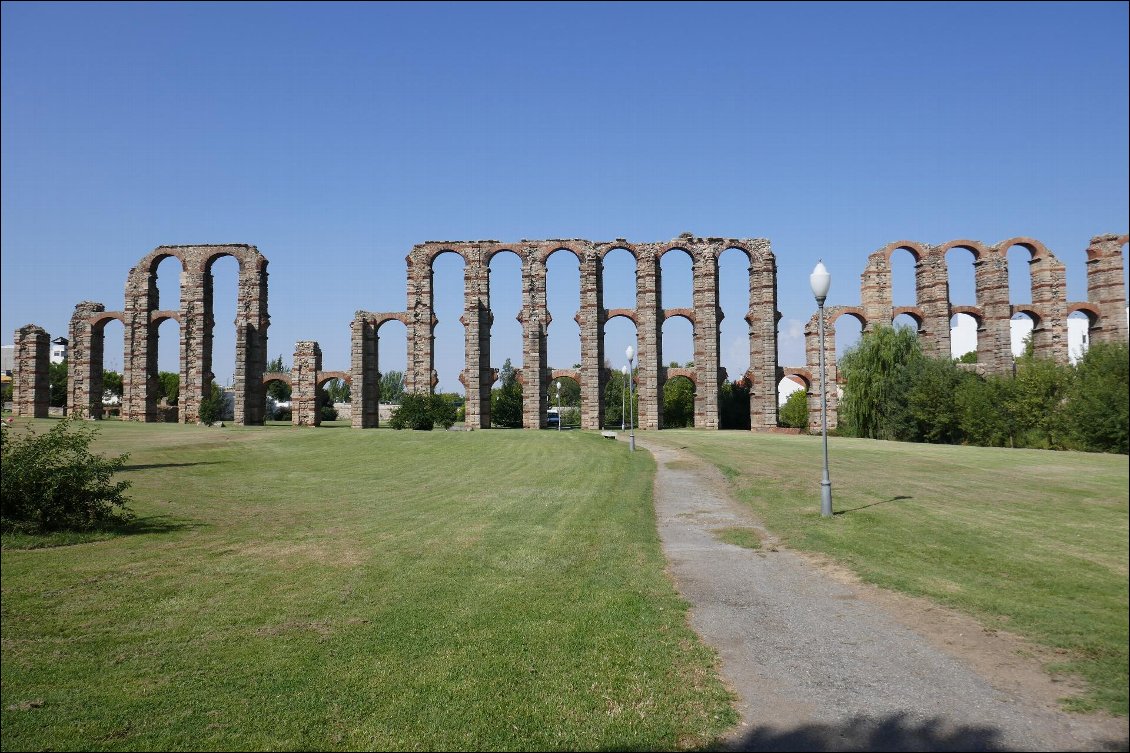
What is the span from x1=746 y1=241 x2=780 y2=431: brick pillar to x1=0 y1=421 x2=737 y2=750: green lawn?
1597 inches

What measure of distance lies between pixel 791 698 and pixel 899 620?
202 centimetres

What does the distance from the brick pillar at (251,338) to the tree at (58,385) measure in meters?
25.8

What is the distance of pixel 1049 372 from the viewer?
3.35 metres

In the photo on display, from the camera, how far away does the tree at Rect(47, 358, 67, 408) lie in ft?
231

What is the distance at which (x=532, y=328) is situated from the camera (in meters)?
53.6

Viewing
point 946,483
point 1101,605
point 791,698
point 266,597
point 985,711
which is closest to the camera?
point 1101,605

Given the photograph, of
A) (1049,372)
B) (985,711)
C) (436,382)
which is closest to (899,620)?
(985,711)

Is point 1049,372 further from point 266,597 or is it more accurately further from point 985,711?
point 266,597

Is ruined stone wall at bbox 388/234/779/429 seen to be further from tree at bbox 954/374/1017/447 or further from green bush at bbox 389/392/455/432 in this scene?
tree at bbox 954/374/1017/447

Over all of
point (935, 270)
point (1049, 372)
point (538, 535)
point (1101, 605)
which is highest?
point (935, 270)

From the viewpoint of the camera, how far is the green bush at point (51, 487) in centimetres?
973

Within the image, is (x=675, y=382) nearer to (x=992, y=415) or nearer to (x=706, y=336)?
(x=706, y=336)

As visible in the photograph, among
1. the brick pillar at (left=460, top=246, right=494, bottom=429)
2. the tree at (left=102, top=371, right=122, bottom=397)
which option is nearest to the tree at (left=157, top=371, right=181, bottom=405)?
the tree at (left=102, top=371, right=122, bottom=397)

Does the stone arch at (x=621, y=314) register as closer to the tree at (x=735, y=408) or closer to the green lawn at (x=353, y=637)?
the tree at (x=735, y=408)
